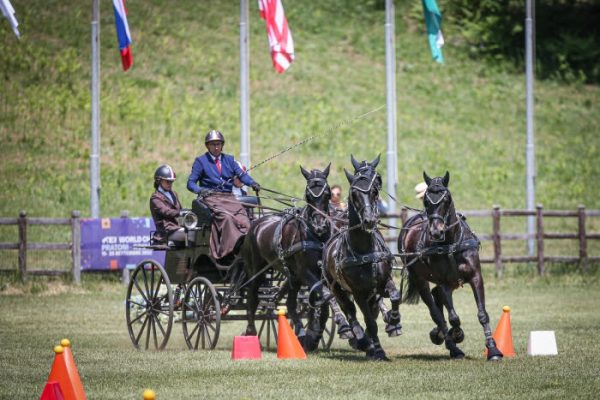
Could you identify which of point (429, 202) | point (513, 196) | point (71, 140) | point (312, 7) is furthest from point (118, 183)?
point (429, 202)

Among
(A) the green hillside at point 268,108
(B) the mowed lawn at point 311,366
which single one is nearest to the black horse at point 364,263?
(B) the mowed lawn at point 311,366

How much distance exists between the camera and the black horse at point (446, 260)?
42.8 ft

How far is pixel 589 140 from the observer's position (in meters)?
43.5

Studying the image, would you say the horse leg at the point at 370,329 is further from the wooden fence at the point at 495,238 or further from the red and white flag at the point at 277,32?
the wooden fence at the point at 495,238

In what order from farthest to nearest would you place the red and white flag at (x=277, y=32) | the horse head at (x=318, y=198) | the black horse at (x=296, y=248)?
the red and white flag at (x=277, y=32) < the black horse at (x=296, y=248) < the horse head at (x=318, y=198)

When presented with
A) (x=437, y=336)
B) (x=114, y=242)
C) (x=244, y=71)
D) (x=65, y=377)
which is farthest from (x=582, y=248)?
(x=65, y=377)

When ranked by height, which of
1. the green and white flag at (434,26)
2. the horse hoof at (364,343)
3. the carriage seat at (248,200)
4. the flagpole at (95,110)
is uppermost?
the green and white flag at (434,26)

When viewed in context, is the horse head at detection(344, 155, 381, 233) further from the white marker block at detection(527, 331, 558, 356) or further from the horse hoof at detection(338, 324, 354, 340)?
the white marker block at detection(527, 331, 558, 356)

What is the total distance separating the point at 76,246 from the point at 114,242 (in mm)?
784

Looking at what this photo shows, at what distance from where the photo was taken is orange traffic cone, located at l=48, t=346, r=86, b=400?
31.4ft

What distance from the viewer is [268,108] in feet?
144

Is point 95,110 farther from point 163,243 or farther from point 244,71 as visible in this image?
point 163,243

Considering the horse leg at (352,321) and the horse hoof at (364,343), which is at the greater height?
the horse leg at (352,321)

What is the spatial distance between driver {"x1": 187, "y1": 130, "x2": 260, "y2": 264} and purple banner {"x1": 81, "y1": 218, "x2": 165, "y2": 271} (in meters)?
8.87
